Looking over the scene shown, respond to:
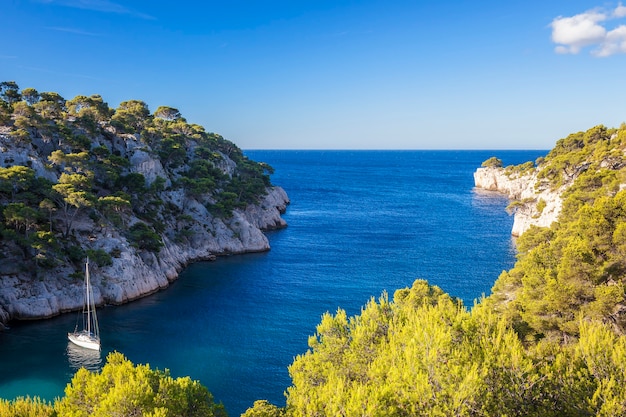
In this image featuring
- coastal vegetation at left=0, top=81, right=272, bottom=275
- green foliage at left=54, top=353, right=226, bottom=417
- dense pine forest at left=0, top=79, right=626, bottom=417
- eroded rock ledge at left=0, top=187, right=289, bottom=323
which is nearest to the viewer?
dense pine forest at left=0, top=79, right=626, bottom=417

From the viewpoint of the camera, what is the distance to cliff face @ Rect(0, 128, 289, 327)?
160ft

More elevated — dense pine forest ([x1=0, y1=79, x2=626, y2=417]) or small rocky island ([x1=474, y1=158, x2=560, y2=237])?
small rocky island ([x1=474, y1=158, x2=560, y2=237])

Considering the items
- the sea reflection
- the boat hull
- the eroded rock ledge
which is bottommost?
the sea reflection

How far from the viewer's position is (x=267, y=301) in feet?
186

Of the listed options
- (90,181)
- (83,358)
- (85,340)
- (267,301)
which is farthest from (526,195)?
(83,358)

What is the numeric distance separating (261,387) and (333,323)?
43.8 feet

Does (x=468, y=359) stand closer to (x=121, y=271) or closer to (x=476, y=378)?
(x=476, y=378)

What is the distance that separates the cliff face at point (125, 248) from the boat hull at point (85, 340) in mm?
8527

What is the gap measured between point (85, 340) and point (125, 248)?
55.5ft

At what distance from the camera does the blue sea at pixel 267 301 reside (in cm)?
3859

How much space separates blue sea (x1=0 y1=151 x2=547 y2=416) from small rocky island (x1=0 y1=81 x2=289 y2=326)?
331cm

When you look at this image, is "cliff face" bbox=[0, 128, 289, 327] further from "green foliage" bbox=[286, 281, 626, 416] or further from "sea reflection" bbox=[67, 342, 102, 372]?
"green foliage" bbox=[286, 281, 626, 416]

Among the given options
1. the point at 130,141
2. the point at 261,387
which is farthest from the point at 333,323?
the point at 130,141

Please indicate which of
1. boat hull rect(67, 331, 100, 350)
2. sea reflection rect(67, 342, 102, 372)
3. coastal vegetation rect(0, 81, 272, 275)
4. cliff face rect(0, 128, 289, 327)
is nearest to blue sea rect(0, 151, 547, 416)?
sea reflection rect(67, 342, 102, 372)
